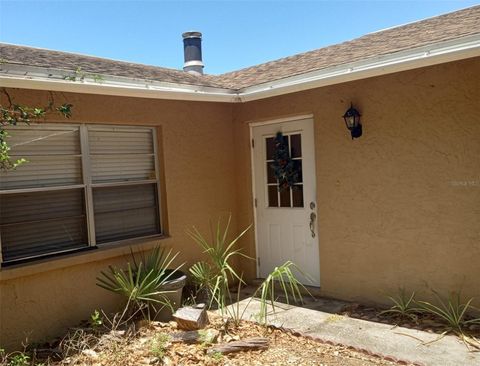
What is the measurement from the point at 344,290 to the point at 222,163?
8.77 feet

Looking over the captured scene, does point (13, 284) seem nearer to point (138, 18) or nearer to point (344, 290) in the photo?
point (344, 290)

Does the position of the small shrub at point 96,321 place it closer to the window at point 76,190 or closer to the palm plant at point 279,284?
the window at point 76,190

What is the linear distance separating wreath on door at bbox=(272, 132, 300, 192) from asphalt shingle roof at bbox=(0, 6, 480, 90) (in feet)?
3.18

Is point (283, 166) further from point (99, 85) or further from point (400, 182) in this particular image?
point (99, 85)

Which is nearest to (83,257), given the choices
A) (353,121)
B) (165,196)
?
(165,196)

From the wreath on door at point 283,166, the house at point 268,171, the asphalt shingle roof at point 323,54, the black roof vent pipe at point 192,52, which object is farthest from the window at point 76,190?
the black roof vent pipe at point 192,52

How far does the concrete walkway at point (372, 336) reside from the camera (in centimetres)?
391

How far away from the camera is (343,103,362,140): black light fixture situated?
535 centimetres

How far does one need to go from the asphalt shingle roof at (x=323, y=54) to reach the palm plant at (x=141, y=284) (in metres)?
2.46

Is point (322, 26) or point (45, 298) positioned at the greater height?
point (322, 26)

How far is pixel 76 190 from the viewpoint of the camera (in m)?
5.16

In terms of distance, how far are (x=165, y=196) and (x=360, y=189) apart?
2.68 m

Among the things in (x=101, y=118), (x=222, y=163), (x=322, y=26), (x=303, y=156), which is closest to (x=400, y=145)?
(x=303, y=156)

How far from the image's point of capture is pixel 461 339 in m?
4.26
